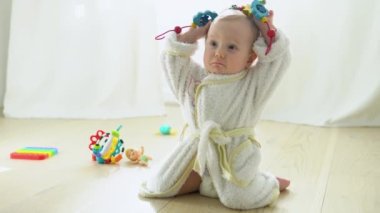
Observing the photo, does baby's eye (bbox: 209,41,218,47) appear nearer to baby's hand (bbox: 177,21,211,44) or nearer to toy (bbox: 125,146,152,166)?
baby's hand (bbox: 177,21,211,44)

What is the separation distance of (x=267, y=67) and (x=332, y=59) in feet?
3.57

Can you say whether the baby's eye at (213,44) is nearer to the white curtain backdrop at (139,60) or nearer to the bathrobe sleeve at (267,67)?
the bathrobe sleeve at (267,67)

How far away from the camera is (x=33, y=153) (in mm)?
1639

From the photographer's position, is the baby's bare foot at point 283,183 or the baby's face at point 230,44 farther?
the baby's bare foot at point 283,183

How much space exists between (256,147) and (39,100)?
1381 mm

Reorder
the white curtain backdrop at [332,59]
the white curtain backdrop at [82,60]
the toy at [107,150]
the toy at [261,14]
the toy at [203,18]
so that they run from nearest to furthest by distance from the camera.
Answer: the toy at [261,14] < the toy at [203,18] < the toy at [107,150] < the white curtain backdrop at [332,59] < the white curtain backdrop at [82,60]

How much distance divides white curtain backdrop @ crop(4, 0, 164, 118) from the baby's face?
1.10 meters

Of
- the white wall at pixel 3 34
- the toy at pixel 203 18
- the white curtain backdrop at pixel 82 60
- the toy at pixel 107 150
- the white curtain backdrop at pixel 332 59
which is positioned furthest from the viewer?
the white wall at pixel 3 34

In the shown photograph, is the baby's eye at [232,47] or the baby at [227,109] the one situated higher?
the baby's eye at [232,47]

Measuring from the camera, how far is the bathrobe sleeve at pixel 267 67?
1.22 m

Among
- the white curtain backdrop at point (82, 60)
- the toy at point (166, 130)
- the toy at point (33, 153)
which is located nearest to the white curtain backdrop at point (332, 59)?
the white curtain backdrop at point (82, 60)

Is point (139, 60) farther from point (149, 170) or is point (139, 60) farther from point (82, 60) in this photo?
point (149, 170)

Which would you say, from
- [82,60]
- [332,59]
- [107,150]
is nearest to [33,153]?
[107,150]

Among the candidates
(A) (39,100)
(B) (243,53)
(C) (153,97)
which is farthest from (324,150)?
(A) (39,100)
